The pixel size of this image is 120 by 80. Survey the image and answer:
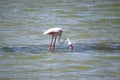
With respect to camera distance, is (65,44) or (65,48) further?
(65,44)

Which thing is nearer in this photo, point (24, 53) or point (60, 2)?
point (24, 53)

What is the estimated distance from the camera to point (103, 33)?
51.7ft

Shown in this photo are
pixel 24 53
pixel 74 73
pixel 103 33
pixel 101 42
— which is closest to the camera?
pixel 74 73

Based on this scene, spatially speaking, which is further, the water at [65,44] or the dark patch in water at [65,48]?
the dark patch in water at [65,48]

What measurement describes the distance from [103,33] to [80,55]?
10.2 ft

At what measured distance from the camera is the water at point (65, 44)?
1119 cm

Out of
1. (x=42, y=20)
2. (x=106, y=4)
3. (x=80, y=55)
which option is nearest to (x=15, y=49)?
(x=80, y=55)

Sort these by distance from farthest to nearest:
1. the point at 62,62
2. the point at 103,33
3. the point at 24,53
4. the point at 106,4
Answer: the point at 106,4 < the point at 103,33 < the point at 24,53 < the point at 62,62

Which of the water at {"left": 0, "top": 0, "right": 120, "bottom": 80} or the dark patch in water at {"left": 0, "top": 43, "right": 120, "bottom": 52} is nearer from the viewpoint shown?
the water at {"left": 0, "top": 0, "right": 120, "bottom": 80}

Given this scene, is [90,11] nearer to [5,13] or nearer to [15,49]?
[5,13]

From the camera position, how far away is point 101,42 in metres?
14.4

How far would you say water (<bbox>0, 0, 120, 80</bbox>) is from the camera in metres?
11.2

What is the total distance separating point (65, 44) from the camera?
14.3 meters

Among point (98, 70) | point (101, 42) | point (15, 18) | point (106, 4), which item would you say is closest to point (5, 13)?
point (15, 18)
